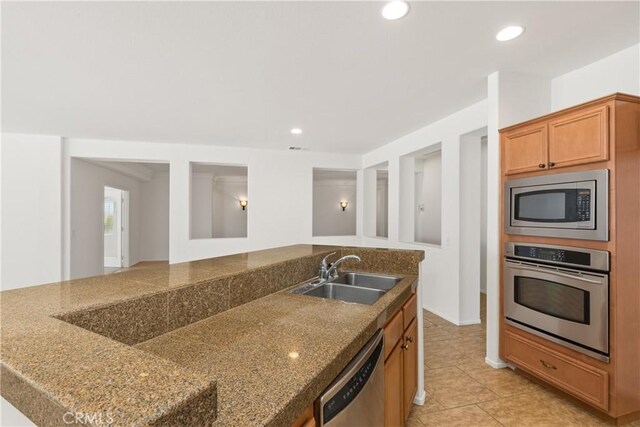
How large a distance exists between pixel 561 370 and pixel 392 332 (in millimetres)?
1463

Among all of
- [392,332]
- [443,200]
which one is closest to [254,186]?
[443,200]

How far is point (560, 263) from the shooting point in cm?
207

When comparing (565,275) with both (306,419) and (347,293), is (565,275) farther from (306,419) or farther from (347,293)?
(306,419)

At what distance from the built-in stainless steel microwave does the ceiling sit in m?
0.97

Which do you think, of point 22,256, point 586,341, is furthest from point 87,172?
point 586,341

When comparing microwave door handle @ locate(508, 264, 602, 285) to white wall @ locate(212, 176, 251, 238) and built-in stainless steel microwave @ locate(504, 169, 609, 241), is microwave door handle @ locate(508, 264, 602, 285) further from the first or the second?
white wall @ locate(212, 176, 251, 238)

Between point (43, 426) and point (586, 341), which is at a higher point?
point (43, 426)

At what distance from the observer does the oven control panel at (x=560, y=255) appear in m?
1.86

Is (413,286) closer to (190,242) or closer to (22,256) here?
(190,242)

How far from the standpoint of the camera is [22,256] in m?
4.39

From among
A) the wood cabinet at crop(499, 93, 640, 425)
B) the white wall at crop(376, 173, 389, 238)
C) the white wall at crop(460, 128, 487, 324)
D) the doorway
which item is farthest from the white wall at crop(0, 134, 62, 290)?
the white wall at crop(376, 173, 389, 238)

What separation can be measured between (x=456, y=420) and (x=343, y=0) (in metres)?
2.58

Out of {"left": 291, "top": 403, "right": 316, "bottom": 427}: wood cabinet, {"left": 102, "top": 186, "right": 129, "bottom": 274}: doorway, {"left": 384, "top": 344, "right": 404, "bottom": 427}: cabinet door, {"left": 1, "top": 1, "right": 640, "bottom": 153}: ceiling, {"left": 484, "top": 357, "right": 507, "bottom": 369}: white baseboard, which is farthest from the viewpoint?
{"left": 102, "top": 186, "right": 129, "bottom": 274}: doorway

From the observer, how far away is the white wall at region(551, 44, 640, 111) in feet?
7.11
